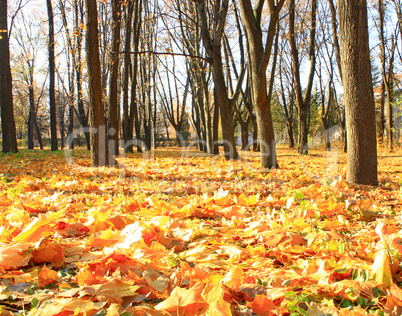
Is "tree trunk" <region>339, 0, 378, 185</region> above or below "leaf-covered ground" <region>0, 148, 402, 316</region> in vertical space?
above

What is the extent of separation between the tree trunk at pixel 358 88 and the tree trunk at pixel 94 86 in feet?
16.9

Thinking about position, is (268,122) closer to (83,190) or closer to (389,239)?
(83,190)

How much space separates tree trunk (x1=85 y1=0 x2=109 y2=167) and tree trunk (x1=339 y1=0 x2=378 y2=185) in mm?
5144

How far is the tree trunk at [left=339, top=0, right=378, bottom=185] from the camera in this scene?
14.4 feet

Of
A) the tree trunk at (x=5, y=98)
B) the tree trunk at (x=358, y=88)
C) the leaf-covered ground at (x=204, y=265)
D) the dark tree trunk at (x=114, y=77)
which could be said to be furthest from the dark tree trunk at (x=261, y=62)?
the tree trunk at (x=5, y=98)

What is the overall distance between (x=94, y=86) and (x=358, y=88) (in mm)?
5445

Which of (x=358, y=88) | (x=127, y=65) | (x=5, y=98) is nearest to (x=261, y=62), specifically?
(x=358, y=88)

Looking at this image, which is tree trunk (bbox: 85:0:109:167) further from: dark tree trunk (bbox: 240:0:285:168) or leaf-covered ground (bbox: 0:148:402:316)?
leaf-covered ground (bbox: 0:148:402:316)

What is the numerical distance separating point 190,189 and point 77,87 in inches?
799

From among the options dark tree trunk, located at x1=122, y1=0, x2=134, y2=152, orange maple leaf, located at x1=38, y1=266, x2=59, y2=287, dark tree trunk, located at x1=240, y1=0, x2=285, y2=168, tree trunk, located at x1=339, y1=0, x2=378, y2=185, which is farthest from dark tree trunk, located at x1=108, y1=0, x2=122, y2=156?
orange maple leaf, located at x1=38, y1=266, x2=59, y2=287

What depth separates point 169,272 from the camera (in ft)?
4.64

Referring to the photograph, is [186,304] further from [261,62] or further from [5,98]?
[5,98]

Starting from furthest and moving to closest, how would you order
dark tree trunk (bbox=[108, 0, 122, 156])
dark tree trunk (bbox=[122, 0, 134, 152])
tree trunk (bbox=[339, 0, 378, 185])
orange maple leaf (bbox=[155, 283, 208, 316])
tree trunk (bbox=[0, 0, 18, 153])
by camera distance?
1. dark tree trunk (bbox=[122, 0, 134, 152])
2. tree trunk (bbox=[0, 0, 18, 153])
3. dark tree trunk (bbox=[108, 0, 122, 156])
4. tree trunk (bbox=[339, 0, 378, 185])
5. orange maple leaf (bbox=[155, 283, 208, 316])

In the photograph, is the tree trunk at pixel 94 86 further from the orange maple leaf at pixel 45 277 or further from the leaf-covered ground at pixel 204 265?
the orange maple leaf at pixel 45 277
